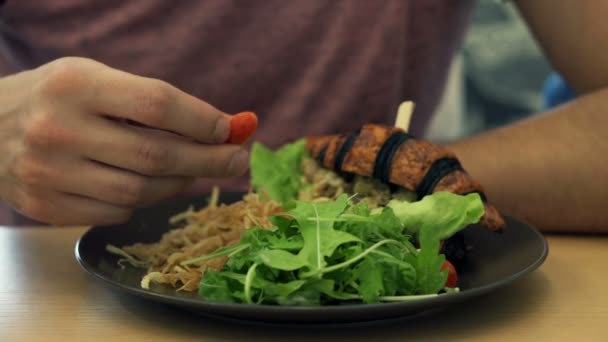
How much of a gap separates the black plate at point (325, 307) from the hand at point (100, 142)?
6cm

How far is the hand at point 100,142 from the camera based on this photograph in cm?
78

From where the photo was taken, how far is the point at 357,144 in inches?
36.2

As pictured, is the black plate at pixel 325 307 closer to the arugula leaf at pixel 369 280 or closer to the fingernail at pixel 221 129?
the arugula leaf at pixel 369 280

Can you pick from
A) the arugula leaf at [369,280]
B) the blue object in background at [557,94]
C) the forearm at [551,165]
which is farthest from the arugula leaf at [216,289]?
the blue object in background at [557,94]

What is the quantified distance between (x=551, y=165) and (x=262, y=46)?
1.61 ft

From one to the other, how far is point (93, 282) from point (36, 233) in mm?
258

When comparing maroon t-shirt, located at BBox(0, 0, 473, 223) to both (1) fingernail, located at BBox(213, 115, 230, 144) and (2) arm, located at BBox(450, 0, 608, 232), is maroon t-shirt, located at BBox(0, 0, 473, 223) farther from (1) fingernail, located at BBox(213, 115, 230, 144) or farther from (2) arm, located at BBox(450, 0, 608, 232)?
(1) fingernail, located at BBox(213, 115, 230, 144)

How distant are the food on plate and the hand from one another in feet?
0.19

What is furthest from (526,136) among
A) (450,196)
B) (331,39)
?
(450,196)

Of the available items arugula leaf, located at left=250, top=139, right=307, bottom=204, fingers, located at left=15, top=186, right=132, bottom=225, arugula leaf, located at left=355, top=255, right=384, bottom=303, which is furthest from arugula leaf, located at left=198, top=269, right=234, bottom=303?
arugula leaf, located at left=250, top=139, right=307, bottom=204

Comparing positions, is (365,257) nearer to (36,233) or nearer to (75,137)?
(75,137)

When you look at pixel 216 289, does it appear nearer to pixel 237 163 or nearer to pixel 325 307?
pixel 325 307

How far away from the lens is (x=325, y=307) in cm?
63

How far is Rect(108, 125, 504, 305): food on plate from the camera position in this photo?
668 millimetres
